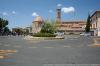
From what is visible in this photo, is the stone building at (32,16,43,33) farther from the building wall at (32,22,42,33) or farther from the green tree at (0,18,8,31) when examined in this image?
the green tree at (0,18,8,31)

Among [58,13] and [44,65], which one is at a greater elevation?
[58,13]

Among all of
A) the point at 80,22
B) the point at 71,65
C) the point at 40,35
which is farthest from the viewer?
the point at 80,22

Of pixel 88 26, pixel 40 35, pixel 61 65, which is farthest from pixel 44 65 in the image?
pixel 88 26

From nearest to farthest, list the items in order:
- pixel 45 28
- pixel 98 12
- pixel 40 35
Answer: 1. pixel 40 35
2. pixel 45 28
3. pixel 98 12

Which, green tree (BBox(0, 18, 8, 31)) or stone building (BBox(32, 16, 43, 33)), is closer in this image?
green tree (BBox(0, 18, 8, 31))

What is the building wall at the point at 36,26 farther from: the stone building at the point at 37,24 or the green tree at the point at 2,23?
the green tree at the point at 2,23

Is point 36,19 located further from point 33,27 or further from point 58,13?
point 58,13

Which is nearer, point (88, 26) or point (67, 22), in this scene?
point (88, 26)

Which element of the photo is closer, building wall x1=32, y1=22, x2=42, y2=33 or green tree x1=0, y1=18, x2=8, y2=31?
green tree x1=0, y1=18, x2=8, y2=31

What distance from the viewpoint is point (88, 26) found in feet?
386

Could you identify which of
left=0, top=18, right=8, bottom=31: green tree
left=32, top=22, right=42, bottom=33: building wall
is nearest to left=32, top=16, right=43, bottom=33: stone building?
left=32, top=22, right=42, bottom=33: building wall

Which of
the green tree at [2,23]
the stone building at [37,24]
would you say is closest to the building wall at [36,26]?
the stone building at [37,24]

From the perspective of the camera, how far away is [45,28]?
5803cm

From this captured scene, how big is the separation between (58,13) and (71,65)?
18113 centimetres
